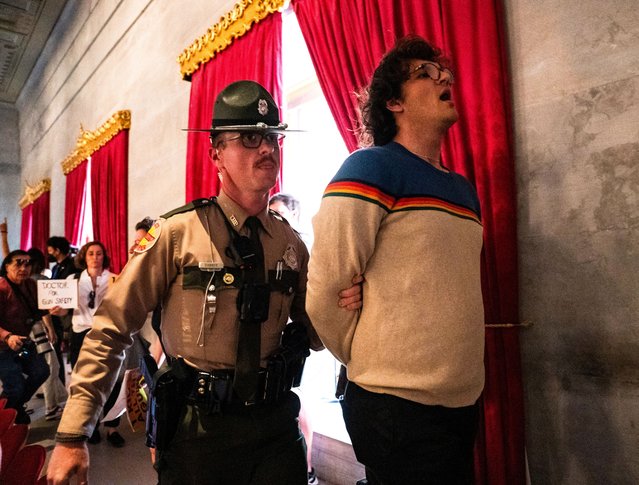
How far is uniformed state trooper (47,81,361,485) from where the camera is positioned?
124cm

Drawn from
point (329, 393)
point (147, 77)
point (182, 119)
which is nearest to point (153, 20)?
point (147, 77)

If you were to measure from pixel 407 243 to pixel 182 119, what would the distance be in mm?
4244

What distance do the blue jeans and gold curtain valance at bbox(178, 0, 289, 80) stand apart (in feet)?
9.98

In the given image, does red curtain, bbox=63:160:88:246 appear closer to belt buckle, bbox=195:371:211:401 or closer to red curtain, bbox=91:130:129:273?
red curtain, bbox=91:130:129:273

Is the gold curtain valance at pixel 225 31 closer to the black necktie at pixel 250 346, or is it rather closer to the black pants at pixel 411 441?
the black necktie at pixel 250 346

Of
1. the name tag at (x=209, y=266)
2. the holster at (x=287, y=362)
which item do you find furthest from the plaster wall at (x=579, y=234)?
the name tag at (x=209, y=266)

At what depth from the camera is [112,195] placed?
6449mm

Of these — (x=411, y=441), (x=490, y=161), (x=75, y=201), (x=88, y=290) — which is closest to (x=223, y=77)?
(x=88, y=290)

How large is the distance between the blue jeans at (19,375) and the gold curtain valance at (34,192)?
8.27m

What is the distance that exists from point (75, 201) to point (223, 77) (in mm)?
5838

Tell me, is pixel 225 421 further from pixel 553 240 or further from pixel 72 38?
pixel 72 38

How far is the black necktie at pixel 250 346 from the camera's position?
1275 mm

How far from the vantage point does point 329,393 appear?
11.7 ft

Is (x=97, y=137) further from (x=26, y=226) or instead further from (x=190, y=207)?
(x=26, y=226)
